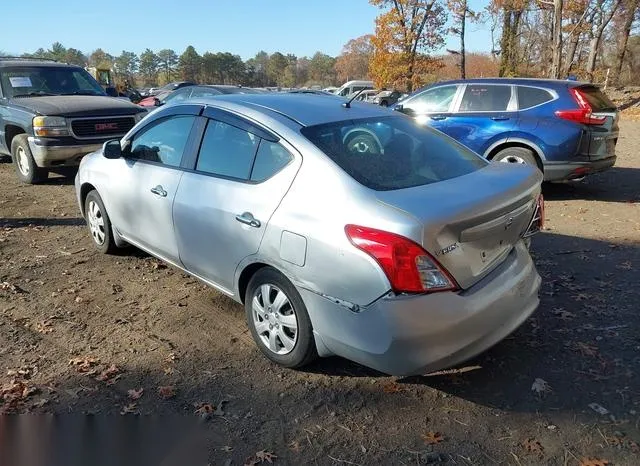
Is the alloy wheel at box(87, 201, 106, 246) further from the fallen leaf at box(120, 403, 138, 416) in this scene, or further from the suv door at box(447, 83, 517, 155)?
the suv door at box(447, 83, 517, 155)

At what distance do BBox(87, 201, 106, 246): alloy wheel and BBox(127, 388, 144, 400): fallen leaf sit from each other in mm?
2470

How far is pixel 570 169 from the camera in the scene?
7508mm

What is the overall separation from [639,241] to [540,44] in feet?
145

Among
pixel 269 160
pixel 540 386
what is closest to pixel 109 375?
pixel 269 160

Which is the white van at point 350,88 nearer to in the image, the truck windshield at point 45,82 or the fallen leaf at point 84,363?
the truck windshield at point 45,82

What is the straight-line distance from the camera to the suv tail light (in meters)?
7.39

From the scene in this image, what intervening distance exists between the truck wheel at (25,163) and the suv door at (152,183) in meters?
4.91

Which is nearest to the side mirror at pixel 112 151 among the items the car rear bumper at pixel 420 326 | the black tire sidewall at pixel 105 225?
the black tire sidewall at pixel 105 225

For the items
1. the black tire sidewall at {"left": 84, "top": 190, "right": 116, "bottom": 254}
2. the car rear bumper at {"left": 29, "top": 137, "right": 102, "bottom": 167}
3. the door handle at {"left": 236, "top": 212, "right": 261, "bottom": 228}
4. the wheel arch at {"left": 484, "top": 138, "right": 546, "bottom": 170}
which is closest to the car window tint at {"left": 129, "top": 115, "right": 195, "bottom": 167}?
the black tire sidewall at {"left": 84, "top": 190, "right": 116, "bottom": 254}

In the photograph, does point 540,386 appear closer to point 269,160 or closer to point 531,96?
point 269,160

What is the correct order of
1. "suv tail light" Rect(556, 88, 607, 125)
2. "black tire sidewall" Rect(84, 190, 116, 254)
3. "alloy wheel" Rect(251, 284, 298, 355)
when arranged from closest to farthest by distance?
"alloy wheel" Rect(251, 284, 298, 355), "black tire sidewall" Rect(84, 190, 116, 254), "suv tail light" Rect(556, 88, 607, 125)

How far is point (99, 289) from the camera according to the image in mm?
4664

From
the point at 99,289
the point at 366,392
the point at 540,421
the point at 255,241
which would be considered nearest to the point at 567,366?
the point at 540,421

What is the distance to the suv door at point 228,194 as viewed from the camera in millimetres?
3273
